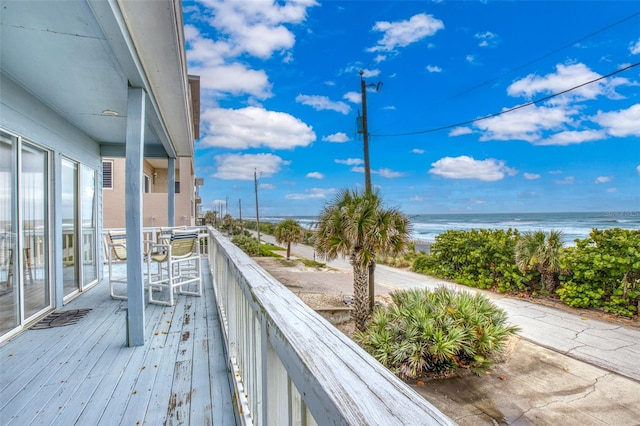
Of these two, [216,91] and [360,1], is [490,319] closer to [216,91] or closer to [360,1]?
[360,1]

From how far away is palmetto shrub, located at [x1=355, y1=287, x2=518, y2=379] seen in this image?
462 centimetres

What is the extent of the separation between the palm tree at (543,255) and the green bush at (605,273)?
8.7 inches

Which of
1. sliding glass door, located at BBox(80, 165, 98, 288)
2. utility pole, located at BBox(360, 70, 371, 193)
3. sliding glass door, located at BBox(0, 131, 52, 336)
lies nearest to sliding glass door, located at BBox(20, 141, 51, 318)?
sliding glass door, located at BBox(0, 131, 52, 336)

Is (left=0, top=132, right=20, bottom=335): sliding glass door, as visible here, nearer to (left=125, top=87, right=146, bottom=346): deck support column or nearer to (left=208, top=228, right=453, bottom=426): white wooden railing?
(left=125, top=87, right=146, bottom=346): deck support column

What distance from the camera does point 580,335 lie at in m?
5.90

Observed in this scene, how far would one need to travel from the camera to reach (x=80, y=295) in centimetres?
448

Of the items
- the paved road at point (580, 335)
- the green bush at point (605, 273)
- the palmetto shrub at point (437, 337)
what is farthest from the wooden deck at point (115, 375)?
the green bush at point (605, 273)

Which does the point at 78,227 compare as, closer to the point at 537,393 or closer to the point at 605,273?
the point at 537,393

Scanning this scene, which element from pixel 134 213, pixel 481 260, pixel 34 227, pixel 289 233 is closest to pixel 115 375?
pixel 134 213

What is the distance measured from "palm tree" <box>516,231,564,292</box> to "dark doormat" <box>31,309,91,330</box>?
918 cm

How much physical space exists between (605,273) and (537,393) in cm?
471

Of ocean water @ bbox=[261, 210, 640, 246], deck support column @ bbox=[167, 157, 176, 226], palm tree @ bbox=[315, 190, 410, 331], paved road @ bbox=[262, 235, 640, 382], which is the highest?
deck support column @ bbox=[167, 157, 176, 226]

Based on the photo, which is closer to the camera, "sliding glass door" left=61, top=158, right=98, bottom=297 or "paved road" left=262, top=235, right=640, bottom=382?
"sliding glass door" left=61, top=158, right=98, bottom=297

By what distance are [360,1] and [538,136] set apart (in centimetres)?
2024
